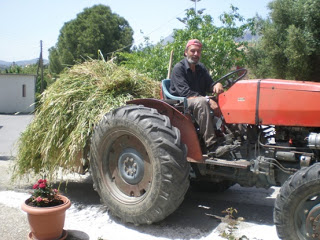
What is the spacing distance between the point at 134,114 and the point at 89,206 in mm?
1584

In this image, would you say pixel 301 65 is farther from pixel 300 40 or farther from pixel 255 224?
pixel 255 224

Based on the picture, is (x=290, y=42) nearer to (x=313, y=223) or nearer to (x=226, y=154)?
(x=226, y=154)

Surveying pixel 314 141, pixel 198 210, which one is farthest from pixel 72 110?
pixel 314 141

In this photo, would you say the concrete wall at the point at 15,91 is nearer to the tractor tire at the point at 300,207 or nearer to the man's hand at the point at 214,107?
the man's hand at the point at 214,107

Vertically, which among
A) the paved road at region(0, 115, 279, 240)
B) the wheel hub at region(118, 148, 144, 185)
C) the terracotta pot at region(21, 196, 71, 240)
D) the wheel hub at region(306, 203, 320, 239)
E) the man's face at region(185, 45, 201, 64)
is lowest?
the paved road at region(0, 115, 279, 240)

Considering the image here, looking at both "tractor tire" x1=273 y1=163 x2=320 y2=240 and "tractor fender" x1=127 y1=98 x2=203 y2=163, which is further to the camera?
"tractor fender" x1=127 y1=98 x2=203 y2=163

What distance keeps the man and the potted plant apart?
1.72 meters

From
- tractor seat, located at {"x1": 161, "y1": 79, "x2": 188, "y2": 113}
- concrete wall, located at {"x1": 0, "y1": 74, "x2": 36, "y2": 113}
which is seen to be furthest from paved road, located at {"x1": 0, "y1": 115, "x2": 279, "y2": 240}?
concrete wall, located at {"x1": 0, "y1": 74, "x2": 36, "y2": 113}

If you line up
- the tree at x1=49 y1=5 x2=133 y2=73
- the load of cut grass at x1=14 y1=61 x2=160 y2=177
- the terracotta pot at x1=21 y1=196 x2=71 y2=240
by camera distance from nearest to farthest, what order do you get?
1. the terracotta pot at x1=21 y1=196 x2=71 y2=240
2. the load of cut grass at x1=14 y1=61 x2=160 y2=177
3. the tree at x1=49 y1=5 x2=133 y2=73

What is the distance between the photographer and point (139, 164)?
14.5 ft

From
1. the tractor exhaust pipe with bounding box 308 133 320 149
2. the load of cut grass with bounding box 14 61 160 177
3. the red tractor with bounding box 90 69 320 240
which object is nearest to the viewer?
the red tractor with bounding box 90 69 320 240

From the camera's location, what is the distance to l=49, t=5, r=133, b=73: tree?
31250mm

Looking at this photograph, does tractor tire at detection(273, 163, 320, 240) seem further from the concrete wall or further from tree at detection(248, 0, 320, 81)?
the concrete wall

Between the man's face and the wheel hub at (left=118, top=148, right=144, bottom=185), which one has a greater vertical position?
the man's face
